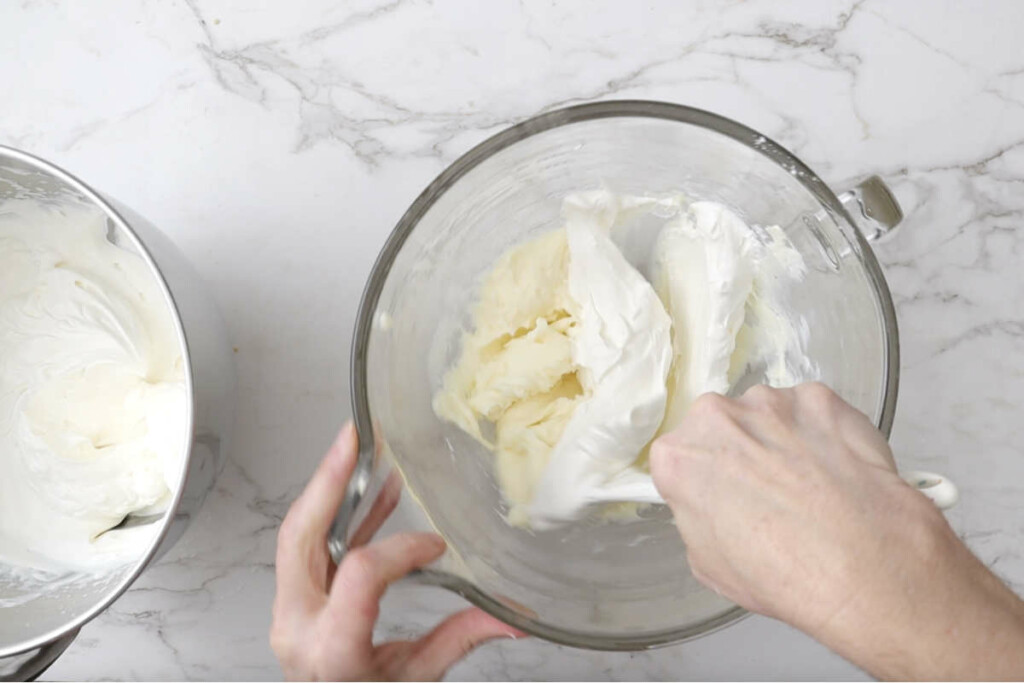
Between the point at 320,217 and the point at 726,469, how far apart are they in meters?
0.64

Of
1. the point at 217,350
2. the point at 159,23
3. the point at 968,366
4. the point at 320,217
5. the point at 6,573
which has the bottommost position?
the point at 6,573

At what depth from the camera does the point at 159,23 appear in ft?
3.56

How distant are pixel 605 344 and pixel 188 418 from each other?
0.44 m

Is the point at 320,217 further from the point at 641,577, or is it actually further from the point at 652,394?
the point at 641,577

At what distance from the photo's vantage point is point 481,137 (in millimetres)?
1067

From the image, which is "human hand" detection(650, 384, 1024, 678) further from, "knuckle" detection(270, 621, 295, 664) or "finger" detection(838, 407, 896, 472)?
"knuckle" detection(270, 621, 295, 664)

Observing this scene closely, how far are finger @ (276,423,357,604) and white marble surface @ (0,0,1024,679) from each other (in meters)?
0.28

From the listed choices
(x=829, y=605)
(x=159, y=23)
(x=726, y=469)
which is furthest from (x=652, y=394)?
(x=159, y=23)

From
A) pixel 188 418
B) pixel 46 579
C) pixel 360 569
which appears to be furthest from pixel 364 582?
pixel 46 579

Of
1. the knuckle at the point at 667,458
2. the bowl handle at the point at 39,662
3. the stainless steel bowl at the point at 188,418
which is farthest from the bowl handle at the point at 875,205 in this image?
the bowl handle at the point at 39,662

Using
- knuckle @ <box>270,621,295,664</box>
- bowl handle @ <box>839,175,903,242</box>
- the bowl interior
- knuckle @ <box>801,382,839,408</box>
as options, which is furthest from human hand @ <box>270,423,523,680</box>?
bowl handle @ <box>839,175,903,242</box>

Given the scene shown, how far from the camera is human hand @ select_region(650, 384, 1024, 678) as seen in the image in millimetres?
610

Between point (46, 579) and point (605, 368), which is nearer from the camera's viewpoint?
point (605, 368)

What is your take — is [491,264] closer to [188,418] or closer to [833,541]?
[188,418]
